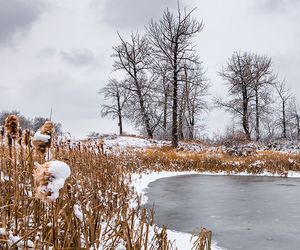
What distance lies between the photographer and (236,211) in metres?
7.15

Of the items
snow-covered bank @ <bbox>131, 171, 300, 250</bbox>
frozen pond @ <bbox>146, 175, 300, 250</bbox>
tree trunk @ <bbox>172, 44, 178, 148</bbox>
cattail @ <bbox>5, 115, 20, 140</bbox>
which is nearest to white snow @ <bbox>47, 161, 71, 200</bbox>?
cattail @ <bbox>5, 115, 20, 140</bbox>

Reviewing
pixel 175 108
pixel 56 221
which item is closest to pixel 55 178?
pixel 56 221

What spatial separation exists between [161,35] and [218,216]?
21.9m

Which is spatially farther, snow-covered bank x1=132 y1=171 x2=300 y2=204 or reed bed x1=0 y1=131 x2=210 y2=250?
snow-covered bank x1=132 y1=171 x2=300 y2=204

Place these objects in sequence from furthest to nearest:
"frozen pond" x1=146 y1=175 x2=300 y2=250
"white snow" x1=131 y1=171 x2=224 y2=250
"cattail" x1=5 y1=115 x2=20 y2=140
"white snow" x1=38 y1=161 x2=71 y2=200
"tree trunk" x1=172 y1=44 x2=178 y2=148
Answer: "tree trunk" x1=172 y1=44 x2=178 y2=148
"frozen pond" x1=146 y1=175 x2=300 y2=250
"white snow" x1=131 y1=171 x2=224 y2=250
"cattail" x1=5 y1=115 x2=20 y2=140
"white snow" x1=38 y1=161 x2=71 y2=200

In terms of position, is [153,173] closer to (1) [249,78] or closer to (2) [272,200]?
(2) [272,200]

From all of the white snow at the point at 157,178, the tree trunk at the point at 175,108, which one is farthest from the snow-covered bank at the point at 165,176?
the tree trunk at the point at 175,108

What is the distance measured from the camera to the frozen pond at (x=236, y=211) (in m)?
5.19

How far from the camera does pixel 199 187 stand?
10.8 m

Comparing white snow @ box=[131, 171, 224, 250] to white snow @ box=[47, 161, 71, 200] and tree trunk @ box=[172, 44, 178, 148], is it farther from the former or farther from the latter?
tree trunk @ box=[172, 44, 178, 148]

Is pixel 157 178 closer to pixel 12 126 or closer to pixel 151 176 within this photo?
pixel 151 176

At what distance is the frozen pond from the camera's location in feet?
17.0

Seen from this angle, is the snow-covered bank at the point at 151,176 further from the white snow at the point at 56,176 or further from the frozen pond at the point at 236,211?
the white snow at the point at 56,176

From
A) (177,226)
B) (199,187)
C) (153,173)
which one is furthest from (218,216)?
(153,173)
